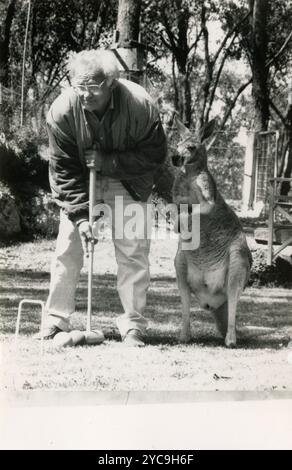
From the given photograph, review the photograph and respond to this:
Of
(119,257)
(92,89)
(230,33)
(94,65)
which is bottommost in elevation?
(119,257)

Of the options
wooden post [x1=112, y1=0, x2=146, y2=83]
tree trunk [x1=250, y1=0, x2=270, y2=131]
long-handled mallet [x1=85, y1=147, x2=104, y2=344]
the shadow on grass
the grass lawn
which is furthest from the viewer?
tree trunk [x1=250, y1=0, x2=270, y2=131]

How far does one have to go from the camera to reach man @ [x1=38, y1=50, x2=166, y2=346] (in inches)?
195

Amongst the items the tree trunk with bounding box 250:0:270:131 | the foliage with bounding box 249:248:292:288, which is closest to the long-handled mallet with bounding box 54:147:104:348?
the foliage with bounding box 249:248:292:288

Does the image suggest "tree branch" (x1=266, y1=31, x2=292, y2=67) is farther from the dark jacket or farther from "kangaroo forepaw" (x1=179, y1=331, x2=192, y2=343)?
"kangaroo forepaw" (x1=179, y1=331, x2=192, y2=343)

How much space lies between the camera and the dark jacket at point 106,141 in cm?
504

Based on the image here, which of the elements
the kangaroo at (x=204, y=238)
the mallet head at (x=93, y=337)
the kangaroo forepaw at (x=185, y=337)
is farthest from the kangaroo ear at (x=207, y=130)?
the mallet head at (x=93, y=337)

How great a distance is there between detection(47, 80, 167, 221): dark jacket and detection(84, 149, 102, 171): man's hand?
0.03 m

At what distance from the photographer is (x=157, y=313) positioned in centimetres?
A: 678

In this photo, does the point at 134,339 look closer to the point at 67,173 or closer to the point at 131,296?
the point at 131,296

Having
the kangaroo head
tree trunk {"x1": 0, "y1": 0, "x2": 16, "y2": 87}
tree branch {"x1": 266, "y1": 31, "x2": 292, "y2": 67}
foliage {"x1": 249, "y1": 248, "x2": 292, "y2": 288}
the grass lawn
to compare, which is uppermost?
tree branch {"x1": 266, "y1": 31, "x2": 292, "y2": 67}

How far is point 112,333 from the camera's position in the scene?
5.66 metres

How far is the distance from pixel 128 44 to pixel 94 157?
2.49m

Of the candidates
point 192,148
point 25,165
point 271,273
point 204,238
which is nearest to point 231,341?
point 204,238
